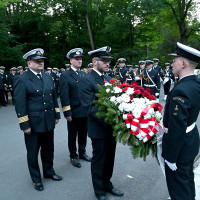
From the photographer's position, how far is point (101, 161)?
3281mm

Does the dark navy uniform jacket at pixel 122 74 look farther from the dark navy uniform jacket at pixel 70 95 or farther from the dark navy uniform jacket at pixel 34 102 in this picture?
the dark navy uniform jacket at pixel 34 102

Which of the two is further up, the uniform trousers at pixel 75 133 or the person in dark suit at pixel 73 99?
the person in dark suit at pixel 73 99

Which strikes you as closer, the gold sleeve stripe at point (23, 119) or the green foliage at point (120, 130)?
the green foliage at point (120, 130)

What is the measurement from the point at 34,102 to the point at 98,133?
1231 millimetres

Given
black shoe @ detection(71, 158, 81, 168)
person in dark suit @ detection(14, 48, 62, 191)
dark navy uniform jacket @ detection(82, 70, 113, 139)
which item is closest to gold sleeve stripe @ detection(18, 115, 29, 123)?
person in dark suit @ detection(14, 48, 62, 191)

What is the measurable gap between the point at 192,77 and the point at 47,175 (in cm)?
303

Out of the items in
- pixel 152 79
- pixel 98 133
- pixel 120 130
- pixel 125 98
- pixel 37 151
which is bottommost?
pixel 37 151

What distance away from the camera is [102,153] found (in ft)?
10.7

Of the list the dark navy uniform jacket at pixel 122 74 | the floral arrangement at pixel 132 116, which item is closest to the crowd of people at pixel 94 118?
the floral arrangement at pixel 132 116

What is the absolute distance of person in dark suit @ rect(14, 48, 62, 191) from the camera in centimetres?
352

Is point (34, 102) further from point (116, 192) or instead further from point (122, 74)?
point (122, 74)

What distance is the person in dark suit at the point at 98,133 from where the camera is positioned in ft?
10.4

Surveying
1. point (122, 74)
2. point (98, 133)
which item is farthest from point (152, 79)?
point (98, 133)

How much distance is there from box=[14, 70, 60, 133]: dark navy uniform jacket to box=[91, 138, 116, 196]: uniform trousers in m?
0.99
